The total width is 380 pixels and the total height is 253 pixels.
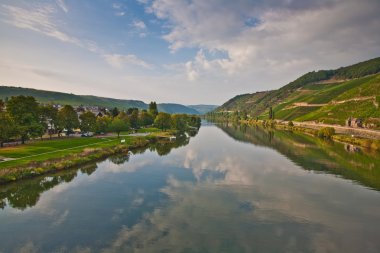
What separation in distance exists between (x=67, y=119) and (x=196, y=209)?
72793 millimetres

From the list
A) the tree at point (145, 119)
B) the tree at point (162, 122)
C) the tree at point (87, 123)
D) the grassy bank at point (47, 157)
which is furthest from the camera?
the tree at point (145, 119)

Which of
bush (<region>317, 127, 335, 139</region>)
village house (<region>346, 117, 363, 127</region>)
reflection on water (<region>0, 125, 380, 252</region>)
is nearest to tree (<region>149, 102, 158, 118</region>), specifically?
bush (<region>317, 127, 335, 139</region>)

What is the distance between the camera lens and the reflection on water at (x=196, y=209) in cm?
2422

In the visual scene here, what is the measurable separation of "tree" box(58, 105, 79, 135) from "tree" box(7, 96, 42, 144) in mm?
11001

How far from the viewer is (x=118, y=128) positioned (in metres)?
94.4

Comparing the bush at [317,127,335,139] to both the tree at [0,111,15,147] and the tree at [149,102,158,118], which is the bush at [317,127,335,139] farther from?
the tree at [0,111,15,147]

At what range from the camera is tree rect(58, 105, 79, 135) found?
87812mm

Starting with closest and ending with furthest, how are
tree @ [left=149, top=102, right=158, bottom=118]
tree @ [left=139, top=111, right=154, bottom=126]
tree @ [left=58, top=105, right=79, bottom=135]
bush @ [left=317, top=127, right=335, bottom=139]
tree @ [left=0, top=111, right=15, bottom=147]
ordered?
1. tree @ [left=0, top=111, right=15, bottom=147]
2. tree @ [left=58, top=105, right=79, bottom=135]
3. bush @ [left=317, top=127, right=335, bottom=139]
4. tree @ [left=139, top=111, right=154, bottom=126]
5. tree @ [left=149, top=102, right=158, bottom=118]

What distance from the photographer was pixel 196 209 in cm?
3203

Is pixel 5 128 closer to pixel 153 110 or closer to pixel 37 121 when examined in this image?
pixel 37 121

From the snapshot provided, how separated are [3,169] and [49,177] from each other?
672cm

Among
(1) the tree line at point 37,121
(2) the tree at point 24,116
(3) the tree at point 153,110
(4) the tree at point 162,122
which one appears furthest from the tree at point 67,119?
(3) the tree at point 153,110

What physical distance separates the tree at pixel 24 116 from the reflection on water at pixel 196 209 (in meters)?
27.1

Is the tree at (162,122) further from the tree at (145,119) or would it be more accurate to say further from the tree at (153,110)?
the tree at (153,110)
